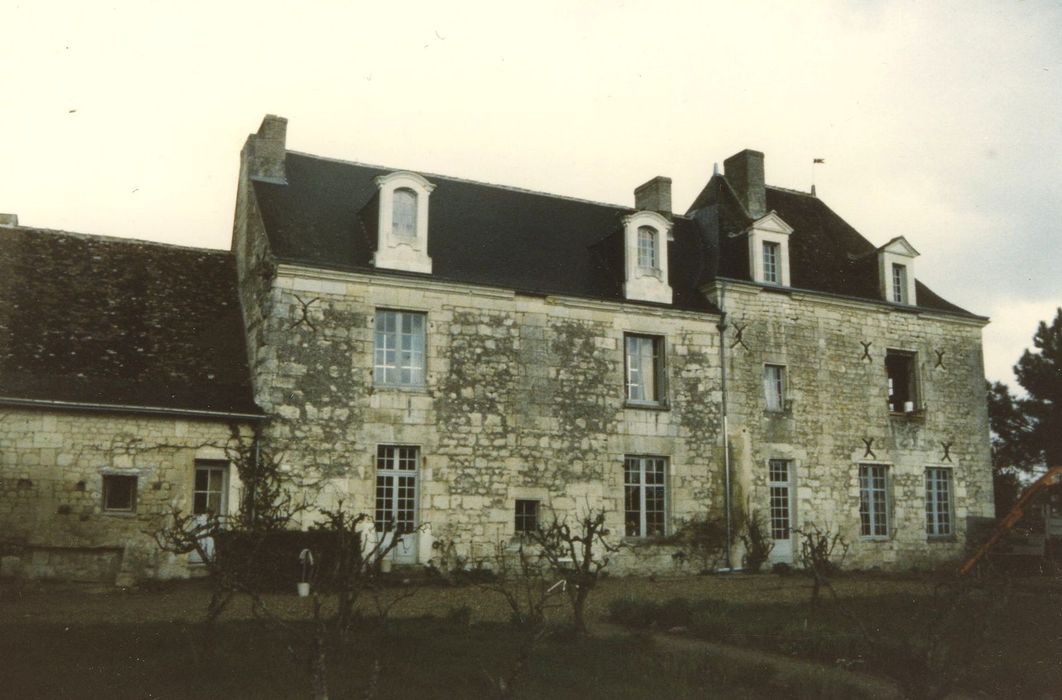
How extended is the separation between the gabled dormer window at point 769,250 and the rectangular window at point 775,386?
1.74m

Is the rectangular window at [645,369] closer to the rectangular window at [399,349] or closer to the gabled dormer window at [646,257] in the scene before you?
the gabled dormer window at [646,257]

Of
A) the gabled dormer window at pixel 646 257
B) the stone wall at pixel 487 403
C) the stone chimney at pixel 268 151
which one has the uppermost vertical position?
the stone chimney at pixel 268 151

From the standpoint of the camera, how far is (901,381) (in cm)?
2116

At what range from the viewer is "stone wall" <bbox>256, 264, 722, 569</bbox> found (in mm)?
14820

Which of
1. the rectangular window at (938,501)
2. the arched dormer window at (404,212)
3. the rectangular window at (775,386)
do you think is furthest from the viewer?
the rectangular window at (938,501)

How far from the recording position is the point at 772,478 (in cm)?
1842

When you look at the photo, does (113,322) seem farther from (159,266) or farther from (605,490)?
(605,490)

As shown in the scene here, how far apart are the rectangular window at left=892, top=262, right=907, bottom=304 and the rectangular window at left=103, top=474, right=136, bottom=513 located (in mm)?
15765

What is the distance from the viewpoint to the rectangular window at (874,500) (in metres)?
19.3

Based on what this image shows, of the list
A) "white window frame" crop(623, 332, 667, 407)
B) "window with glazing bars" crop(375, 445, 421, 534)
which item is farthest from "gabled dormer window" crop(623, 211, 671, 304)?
"window with glazing bars" crop(375, 445, 421, 534)

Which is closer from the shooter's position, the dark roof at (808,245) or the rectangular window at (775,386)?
the rectangular window at (775,386)

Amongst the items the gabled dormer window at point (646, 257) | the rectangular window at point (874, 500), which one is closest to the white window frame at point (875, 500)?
the rectangular window at point (874, 500)

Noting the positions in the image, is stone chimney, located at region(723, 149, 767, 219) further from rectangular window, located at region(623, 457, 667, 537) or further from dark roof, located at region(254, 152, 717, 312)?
rectangular window, located at region(623, 457, 667, 537)

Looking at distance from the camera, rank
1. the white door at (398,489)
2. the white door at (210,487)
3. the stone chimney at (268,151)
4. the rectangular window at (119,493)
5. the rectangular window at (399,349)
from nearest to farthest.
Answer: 1. the rectangular window at (119,493)
2. the white door at (210,487)
3. the white door at (398,489)
4. the rectangular window at (399,349)
5. the stone chimney at (268,151)
